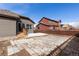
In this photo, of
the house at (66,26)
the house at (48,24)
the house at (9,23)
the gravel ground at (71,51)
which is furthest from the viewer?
the house at (9,23)

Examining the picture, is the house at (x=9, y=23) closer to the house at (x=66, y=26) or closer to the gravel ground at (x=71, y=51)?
the house at (x=66, y=26)

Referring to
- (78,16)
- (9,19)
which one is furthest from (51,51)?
(9,19)

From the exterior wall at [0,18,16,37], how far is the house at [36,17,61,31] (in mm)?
1148

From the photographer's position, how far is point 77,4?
3.94 metres

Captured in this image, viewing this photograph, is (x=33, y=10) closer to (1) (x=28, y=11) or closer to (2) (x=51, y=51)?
(1) (x=28, y=11)

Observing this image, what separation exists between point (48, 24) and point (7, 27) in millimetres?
1561

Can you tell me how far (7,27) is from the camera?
202 inches

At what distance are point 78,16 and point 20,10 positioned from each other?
1.81m

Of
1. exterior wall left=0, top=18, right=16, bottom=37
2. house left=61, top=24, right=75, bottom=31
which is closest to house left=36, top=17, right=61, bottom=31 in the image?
house left=61, top=24, right=75, bottom=31

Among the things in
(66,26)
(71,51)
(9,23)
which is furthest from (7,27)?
(71,51)

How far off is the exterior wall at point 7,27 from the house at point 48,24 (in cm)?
115

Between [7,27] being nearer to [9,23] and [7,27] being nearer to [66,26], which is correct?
[9,23]

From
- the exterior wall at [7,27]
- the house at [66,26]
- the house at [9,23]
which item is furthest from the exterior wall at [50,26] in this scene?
the exterior wall at [7,27]

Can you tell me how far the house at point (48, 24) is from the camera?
14.6ft
